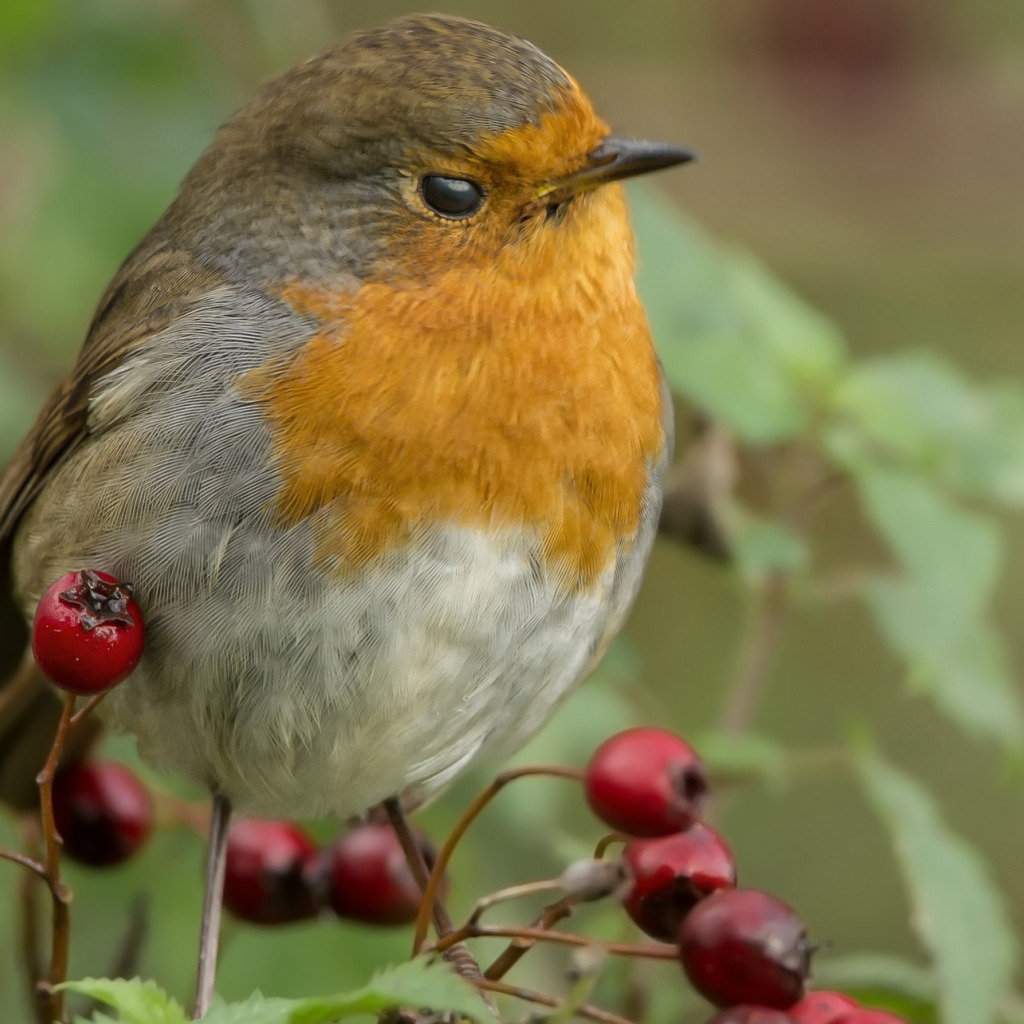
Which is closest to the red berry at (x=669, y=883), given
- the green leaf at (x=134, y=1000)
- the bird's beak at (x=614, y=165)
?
the green leaf at (x=134, y=1000)

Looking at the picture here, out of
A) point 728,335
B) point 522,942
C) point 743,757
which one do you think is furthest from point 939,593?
point 522,942

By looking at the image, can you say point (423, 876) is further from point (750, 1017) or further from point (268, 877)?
point (750, 1017)

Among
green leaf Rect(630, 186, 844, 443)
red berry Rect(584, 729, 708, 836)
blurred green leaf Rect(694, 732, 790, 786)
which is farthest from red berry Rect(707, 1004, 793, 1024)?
green leaf Rect(630, 186, 844, 443)

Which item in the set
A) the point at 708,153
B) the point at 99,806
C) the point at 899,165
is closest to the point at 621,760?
the point at 99,806

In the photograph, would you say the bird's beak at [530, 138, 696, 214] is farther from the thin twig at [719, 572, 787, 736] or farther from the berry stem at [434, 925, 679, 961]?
the berry stem at [434, 925, 679, 961]

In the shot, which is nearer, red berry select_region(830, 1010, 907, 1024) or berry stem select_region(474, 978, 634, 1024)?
berry stem select_region(474, 978, 634, 1024)

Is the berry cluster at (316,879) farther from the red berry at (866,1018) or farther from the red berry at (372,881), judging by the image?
the red berry at (866,1018)
